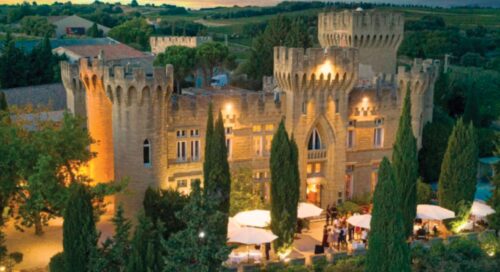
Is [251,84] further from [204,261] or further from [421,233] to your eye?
[204,261]

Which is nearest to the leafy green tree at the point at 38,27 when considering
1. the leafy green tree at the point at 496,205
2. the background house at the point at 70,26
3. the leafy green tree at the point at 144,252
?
the background house at the point at 70,26

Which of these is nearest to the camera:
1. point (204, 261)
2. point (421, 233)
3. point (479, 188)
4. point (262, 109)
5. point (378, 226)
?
point (204, 261)

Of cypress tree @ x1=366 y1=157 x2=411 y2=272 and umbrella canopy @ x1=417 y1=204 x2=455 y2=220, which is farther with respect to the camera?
umbrella canopy @ x1=417 y1=204 x2=455 y2=220

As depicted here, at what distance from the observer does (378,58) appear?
51062mm

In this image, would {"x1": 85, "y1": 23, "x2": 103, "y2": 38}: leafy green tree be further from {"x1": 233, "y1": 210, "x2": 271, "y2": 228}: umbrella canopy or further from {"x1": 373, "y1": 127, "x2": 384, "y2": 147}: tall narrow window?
{"x1": 233, "y1": 210, "x2": 271, "y2": 228}: umbrella canopy

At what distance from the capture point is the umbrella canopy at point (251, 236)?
33.8 m

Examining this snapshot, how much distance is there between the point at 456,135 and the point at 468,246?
7.53 metres

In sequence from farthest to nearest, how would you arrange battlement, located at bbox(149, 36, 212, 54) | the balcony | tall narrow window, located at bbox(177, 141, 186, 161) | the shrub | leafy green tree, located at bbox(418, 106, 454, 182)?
battlement, located at bbox(149, 36, 212, 54), leafy green tree, located at bbox(418, 106, 454, 182), the balcony, tall narrow window, located at bbox(177, 141, 186, 161), the shrub

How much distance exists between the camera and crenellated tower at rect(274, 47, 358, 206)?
41156 millimetres

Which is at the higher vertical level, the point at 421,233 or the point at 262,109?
the point at 262,109

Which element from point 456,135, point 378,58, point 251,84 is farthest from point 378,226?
point 251,84

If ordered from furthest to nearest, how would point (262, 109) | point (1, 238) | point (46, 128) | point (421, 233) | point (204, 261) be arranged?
point (262, 109) < point (421, 233) < point (46, 128) < point (1, 238) < point (204, 261)

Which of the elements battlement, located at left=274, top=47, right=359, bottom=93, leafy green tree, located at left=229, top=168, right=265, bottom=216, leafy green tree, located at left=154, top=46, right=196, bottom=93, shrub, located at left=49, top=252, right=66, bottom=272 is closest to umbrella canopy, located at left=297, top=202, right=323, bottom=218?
leafy green tree, located at left=229, top=168, right=265, bottom=216

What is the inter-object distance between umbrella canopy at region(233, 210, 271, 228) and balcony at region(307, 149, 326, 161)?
6.56 m
